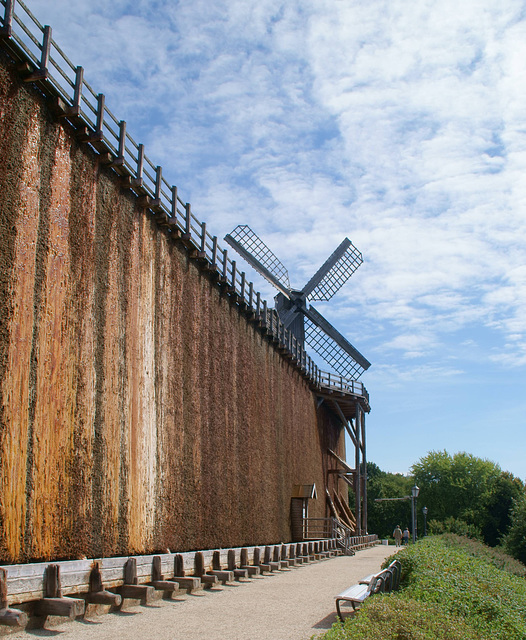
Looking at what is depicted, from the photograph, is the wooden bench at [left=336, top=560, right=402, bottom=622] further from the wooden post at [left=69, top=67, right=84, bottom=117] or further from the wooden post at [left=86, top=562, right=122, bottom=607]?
the wooden post at [left=69, top=67, right=84, bottom=117]

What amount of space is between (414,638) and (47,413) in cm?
586

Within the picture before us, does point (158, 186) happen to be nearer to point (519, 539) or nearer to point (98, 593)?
point (98, 593)

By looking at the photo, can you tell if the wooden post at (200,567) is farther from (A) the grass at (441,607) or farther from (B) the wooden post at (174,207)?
(B) the wooden post at (174,207)

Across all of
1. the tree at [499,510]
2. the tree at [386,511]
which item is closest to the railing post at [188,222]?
the tree at [499,510]

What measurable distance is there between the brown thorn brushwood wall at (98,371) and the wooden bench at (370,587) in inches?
161

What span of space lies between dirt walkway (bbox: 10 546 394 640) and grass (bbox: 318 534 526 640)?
4.61ft

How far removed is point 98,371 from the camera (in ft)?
36.4

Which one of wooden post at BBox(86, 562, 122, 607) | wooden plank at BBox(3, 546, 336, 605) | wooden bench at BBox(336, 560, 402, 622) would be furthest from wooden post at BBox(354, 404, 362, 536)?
wooden post at BBox(86, 562, 122, 607)

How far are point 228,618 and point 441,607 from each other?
308 centimetres

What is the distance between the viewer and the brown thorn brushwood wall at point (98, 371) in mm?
9039

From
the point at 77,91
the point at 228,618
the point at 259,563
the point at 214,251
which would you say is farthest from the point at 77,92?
the point at 259,563

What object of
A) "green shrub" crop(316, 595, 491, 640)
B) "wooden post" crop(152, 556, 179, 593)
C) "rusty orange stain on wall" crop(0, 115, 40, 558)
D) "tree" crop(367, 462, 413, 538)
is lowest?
"tree" crop(367, 462, 413, 538)

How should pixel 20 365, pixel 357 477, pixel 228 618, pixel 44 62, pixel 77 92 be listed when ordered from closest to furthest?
pixel 20 365
pixel 228 618
pixel 44 62
pixel 77 92
pixel 357 477

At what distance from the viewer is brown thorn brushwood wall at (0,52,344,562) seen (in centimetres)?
904
